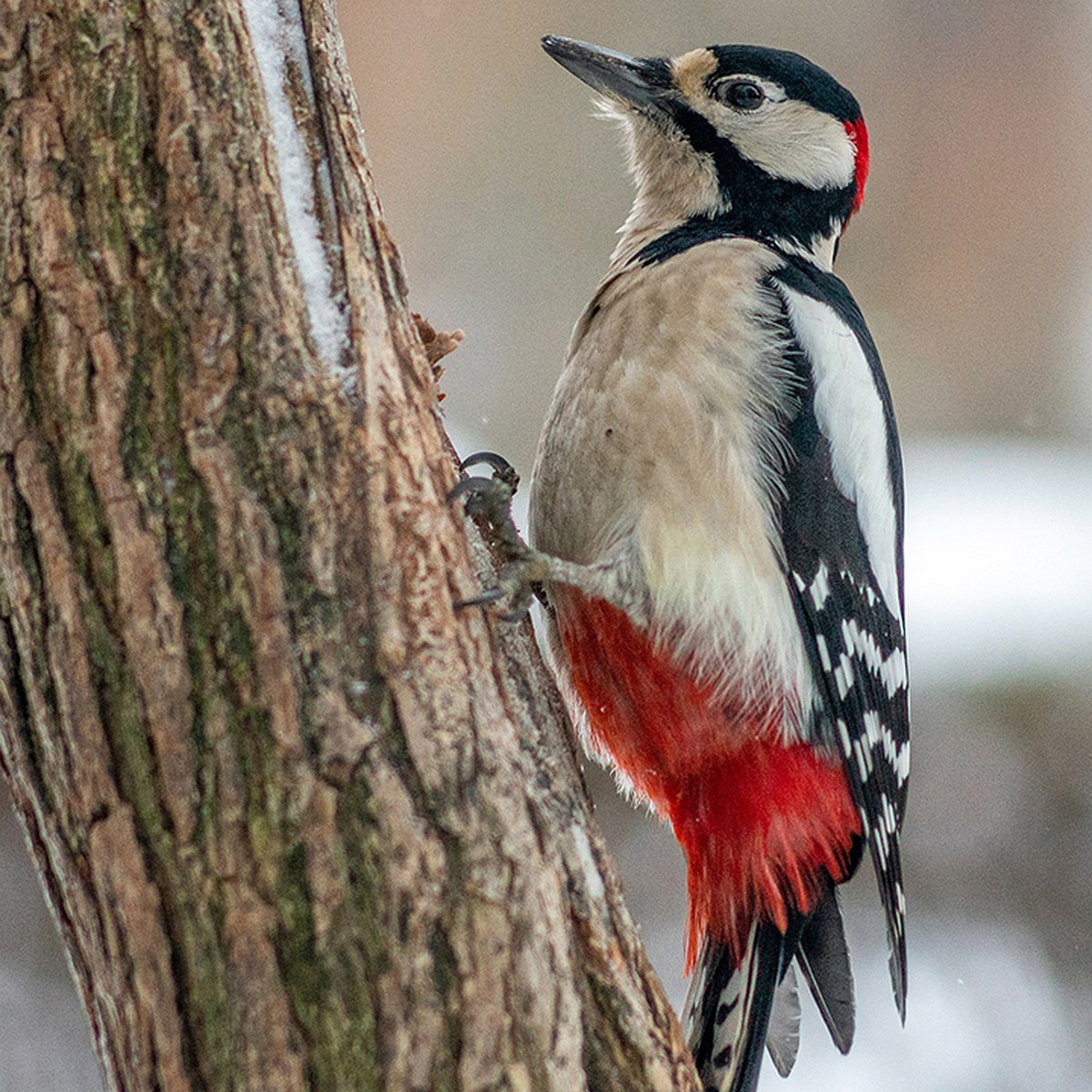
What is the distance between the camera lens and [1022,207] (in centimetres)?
556

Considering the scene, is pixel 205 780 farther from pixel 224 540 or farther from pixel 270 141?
pixel 270 141

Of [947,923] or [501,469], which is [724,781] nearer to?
[501,469]

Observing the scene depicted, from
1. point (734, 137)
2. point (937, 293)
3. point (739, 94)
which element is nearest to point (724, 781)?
point (734, 137)

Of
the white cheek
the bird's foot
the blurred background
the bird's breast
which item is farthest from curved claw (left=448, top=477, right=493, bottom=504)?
the blurred background

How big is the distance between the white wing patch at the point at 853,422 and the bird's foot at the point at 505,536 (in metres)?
0.58

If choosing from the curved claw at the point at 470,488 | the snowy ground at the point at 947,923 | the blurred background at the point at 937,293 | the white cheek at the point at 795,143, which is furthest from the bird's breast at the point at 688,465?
the blurred background at the point at 937,293

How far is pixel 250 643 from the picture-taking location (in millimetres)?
1461

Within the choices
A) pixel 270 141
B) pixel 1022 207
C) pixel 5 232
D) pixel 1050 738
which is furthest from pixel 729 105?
pixel 1022 207

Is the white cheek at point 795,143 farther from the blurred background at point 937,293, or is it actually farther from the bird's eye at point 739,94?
the blurred background at point 937,293

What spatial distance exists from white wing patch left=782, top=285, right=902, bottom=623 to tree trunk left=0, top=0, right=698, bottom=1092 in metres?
0.85

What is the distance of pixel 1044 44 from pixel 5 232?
498 centimetres

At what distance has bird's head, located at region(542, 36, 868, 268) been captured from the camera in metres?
2.65

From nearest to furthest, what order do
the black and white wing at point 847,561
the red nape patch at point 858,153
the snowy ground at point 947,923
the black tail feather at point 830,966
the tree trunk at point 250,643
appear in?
the tree trunk at point 250,643, the black tail feather at point 830,966, the black and white wing at point 847,561, the red nape patch at point 858,153, the snowy ground at point 947,923

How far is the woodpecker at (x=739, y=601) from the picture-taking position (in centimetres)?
216
